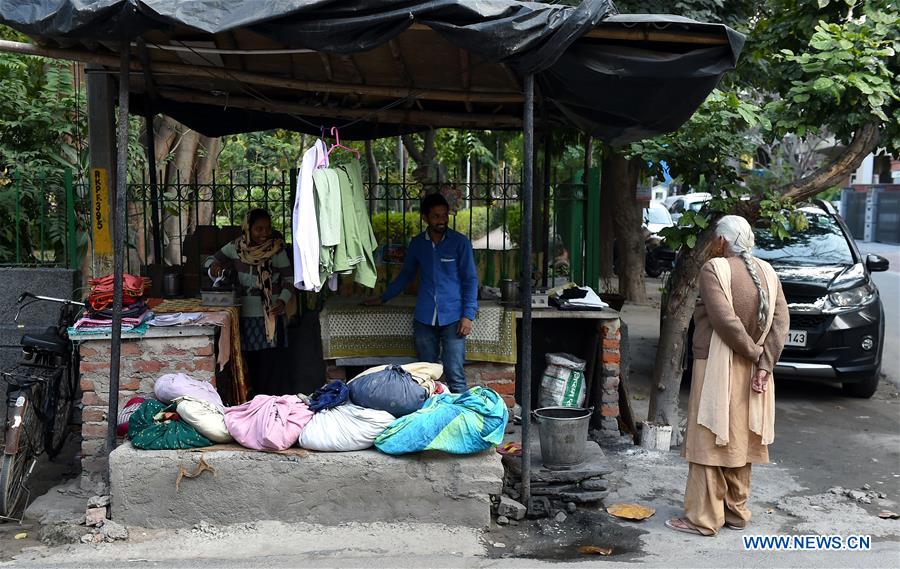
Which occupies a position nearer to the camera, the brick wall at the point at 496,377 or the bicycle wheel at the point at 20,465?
the bicycle wheel at the point at 20,465

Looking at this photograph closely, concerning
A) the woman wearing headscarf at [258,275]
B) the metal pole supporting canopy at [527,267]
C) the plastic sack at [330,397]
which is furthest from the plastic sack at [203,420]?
the metal pole supporting canopy at [527,267]

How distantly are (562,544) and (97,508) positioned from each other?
108 inches

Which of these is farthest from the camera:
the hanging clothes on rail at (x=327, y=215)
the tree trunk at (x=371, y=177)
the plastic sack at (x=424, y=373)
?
the tree trunk at (x=371, y=177)

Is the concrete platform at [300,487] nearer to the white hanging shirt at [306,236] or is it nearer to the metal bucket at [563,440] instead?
the metal bucket at [563,440]

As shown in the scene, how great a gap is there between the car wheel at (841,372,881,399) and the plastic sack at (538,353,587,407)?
12.1 feet

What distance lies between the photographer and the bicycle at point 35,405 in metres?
5.30

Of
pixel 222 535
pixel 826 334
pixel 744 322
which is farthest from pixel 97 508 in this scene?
pixel 826 334

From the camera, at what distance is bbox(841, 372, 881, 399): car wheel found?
8.98 metres

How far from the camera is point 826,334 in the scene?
28.1 ft

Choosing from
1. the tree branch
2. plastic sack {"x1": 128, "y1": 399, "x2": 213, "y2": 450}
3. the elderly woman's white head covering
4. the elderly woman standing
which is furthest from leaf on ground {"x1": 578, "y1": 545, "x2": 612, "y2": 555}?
the tree branch

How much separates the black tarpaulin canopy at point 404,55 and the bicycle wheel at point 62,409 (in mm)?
2163

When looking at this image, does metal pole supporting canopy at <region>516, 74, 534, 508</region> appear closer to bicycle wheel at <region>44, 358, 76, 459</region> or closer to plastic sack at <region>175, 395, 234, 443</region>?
plastic sack at <region>175, 395, 234, 443</region>

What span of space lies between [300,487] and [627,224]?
9.94m

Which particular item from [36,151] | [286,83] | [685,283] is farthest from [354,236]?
[36,151]
